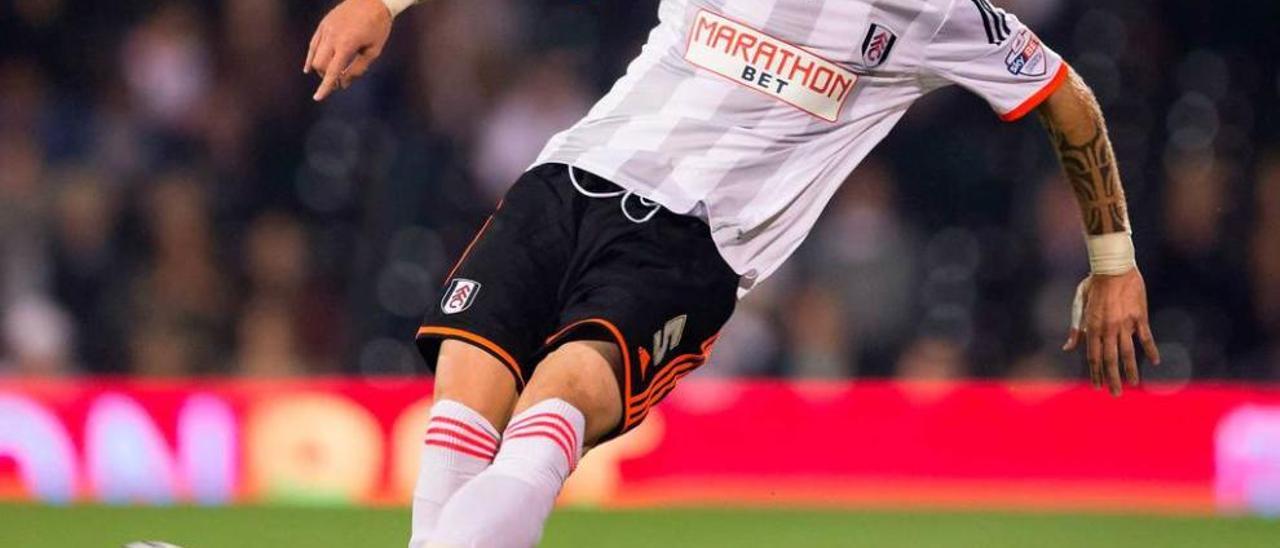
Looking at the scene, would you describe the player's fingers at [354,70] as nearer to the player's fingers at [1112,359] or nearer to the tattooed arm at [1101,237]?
the tattooed arm at [1101,237]

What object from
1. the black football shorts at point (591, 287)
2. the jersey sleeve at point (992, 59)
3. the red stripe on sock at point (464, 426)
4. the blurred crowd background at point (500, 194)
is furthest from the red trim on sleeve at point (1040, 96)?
the blurred crowd background at point (500, 194)

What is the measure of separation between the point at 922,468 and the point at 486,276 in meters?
4.37

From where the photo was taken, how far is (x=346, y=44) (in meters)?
3.52

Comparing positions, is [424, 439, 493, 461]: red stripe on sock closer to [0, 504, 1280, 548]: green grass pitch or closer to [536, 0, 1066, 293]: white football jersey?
[536, 0, 1066, 293]: white football jersey

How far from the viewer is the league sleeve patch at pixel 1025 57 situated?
4.00 m

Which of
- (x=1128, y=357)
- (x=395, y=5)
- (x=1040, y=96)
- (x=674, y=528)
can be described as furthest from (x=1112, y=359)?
(x=674, y=528)

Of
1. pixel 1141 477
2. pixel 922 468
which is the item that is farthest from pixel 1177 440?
pixel 922 468

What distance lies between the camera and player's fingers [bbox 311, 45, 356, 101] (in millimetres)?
3477

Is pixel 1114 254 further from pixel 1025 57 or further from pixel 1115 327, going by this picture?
pixel 1025 57

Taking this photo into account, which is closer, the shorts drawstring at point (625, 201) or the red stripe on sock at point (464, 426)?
the red stripe on sock at point (464, 426)

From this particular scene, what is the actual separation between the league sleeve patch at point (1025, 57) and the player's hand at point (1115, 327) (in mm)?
482

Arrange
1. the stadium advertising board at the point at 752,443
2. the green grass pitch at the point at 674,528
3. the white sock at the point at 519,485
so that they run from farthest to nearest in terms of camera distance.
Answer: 1. the stadium advertising board at the point at 752,443
2. the green grass pitch at the point at 674,528
3. the white sock at the point at 519,485

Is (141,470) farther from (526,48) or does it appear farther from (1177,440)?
(1177,440)

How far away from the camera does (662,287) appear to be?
12.1ft
